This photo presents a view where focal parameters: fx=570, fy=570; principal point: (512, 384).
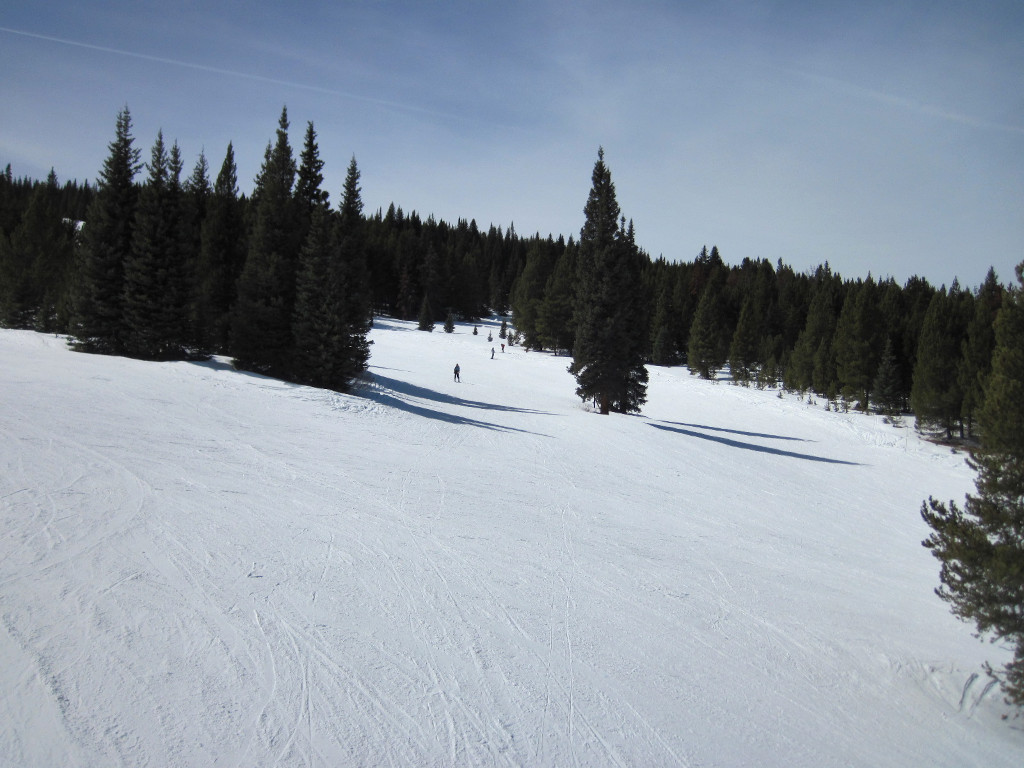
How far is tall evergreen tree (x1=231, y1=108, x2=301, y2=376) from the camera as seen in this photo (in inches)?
1019

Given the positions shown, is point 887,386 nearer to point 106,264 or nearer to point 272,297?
point 272,297

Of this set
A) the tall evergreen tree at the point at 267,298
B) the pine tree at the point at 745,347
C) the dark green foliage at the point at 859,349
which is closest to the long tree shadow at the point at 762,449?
the tall evergreen tree at the point at 267,298

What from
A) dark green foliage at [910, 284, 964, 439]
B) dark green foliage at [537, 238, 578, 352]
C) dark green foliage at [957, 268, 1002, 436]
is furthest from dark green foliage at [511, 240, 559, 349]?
dark green foliage at [957, 268, 1002, 436]

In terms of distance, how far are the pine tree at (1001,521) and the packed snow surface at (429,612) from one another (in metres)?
1.32

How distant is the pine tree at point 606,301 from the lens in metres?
27.8

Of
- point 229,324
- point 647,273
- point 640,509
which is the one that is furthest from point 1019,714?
point 647,273

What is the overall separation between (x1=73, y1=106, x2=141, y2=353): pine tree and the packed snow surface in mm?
7115

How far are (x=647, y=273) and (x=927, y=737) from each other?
9435 cm

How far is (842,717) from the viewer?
263 inches

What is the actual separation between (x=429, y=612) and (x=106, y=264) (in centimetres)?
2407

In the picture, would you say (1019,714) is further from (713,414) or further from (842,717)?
(713,414)

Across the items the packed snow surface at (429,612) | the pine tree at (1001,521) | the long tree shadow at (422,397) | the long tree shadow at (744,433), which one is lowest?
the packed snow surface at (429,612)

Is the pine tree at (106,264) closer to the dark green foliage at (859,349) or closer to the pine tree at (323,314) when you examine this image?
the pine tree at (323,314)

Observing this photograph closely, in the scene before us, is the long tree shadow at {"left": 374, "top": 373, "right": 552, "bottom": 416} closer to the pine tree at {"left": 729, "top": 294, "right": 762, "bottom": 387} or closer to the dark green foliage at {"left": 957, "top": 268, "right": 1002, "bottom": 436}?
the dark green foliage at {"left": 957, "top": 268, "right": 1002, "bottom": 436}
